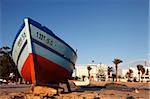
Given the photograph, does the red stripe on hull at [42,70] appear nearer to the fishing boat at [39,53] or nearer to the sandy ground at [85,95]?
the fishing boat at [39,53]

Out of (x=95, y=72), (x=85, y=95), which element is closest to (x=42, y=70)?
(x=85, y=95)

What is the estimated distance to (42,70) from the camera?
2283 centimetres

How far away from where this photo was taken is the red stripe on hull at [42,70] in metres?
22.6

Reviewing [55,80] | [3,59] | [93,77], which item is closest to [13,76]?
[3,59]

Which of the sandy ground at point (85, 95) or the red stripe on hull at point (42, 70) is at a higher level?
the red stripe on hull at point (42, 70)

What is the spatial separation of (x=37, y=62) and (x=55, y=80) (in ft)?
9.89

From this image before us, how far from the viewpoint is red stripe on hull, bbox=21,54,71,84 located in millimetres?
22578

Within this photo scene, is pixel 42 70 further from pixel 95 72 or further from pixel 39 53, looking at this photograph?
pixel 95 72

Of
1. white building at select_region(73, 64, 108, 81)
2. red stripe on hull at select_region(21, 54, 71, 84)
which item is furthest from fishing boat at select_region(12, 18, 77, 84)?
white building at select_region(73, 64, 108, 81)

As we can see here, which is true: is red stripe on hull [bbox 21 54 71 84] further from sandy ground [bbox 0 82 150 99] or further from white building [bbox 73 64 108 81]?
white building [bbox 73 64 108 81]

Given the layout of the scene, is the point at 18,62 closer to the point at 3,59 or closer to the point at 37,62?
the point at 37,62

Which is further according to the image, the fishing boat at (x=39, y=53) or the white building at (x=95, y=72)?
the white building at (x=95, y=72)

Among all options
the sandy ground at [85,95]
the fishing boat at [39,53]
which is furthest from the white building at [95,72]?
the fishing boat at [39,53]

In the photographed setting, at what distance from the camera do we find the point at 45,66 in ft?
75.5
